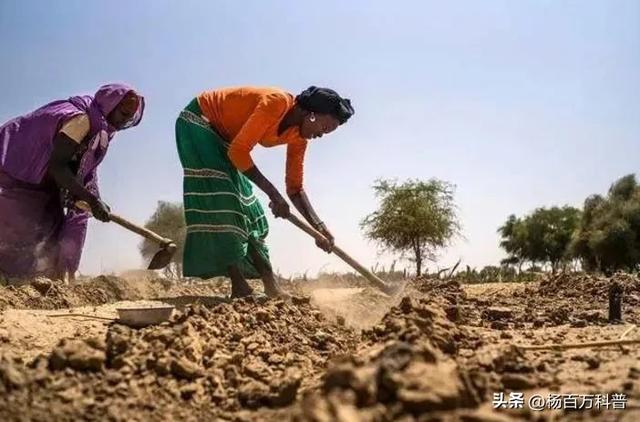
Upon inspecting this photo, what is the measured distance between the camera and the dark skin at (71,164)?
4.94m

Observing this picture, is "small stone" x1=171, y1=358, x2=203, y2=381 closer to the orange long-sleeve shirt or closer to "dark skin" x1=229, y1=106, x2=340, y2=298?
"dark skin" x1=229, y1=106, x2=340, y2=298

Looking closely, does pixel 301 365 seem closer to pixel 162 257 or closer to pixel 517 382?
pixel 517 382

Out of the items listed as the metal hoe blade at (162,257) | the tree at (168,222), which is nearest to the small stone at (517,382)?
the metal hoe blade at (162,257)

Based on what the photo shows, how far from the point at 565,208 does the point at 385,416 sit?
123ft

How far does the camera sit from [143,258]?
760 centimetres

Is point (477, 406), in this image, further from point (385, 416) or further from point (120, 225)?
point (120, 225)

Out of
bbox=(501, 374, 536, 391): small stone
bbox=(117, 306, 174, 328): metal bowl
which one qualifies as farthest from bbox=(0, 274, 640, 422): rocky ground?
bbox=(117, 306, 174, 328): metal bowl

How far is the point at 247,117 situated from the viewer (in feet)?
15.7

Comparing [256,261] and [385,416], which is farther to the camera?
[256,261]

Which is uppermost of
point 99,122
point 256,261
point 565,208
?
point 565,208

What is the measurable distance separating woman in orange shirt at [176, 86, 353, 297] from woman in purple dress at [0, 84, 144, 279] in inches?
32.1


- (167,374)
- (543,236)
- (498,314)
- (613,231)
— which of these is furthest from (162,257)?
(543,236)

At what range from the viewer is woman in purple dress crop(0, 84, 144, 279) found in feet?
16.7

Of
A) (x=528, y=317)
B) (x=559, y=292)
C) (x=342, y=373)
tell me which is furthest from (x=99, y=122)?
(x=559, y=292)
